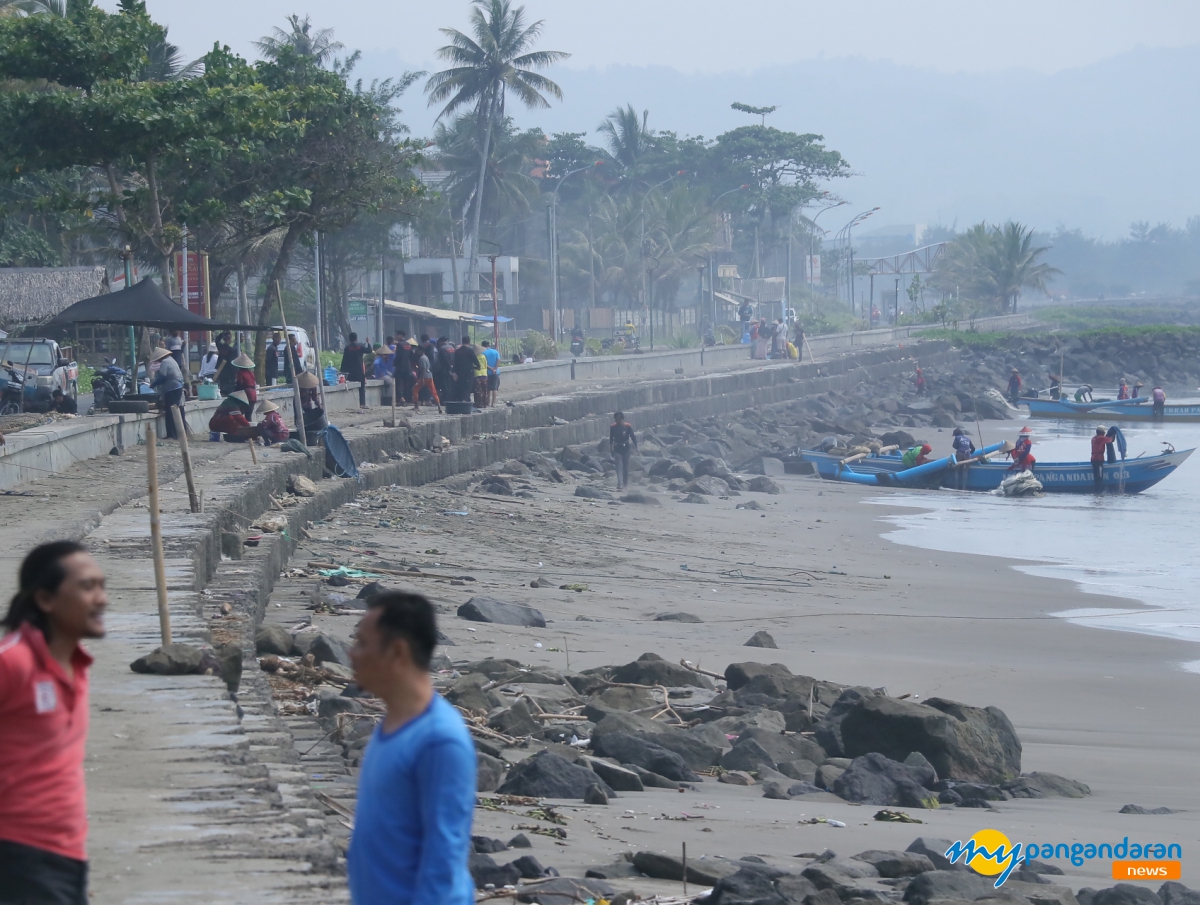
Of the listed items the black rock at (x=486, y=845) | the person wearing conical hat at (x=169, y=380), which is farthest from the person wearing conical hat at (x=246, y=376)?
the black rock at (x=486, y=845)

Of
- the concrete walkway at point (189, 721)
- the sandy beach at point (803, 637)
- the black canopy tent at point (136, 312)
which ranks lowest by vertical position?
the sandy beach at point (803, 637)

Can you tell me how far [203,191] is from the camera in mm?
21938

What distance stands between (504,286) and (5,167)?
143 ft

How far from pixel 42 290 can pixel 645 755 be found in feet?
78.0

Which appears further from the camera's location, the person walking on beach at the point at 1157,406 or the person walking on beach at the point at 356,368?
the person walking on beach at the point at 1157,406

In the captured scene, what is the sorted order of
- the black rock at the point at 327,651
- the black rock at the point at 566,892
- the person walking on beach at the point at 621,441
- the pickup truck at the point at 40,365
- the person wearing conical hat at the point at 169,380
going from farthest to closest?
the person walking on beach at the point at 621,441 < the pickup truck at the point at 40,365 < the person wearing conical hat at the point at 169,380 < the black rock at the point at 327,651 < the black rock at the point at 566,892

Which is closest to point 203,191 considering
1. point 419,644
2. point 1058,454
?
point 419,644

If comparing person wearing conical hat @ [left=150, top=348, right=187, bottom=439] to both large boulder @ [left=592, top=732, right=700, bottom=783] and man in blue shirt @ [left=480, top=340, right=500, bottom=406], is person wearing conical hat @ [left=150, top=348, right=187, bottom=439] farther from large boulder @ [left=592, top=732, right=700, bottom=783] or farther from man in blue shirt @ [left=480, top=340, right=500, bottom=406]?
man in blue shirt @ [left=480, top=340, right=500, bottom=406]

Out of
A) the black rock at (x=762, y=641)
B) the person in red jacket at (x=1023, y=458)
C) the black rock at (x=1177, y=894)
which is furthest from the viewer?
the person in red jacket at (x=1023, y=458)

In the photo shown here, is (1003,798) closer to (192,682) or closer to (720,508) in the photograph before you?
(192,682)

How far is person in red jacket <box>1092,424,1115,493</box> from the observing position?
25281 millimetres

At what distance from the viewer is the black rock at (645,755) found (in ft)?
23.0

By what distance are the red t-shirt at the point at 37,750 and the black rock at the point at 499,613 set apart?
7.86m

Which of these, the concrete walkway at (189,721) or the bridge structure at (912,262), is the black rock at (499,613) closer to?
the concrete walkway at (189,721)
